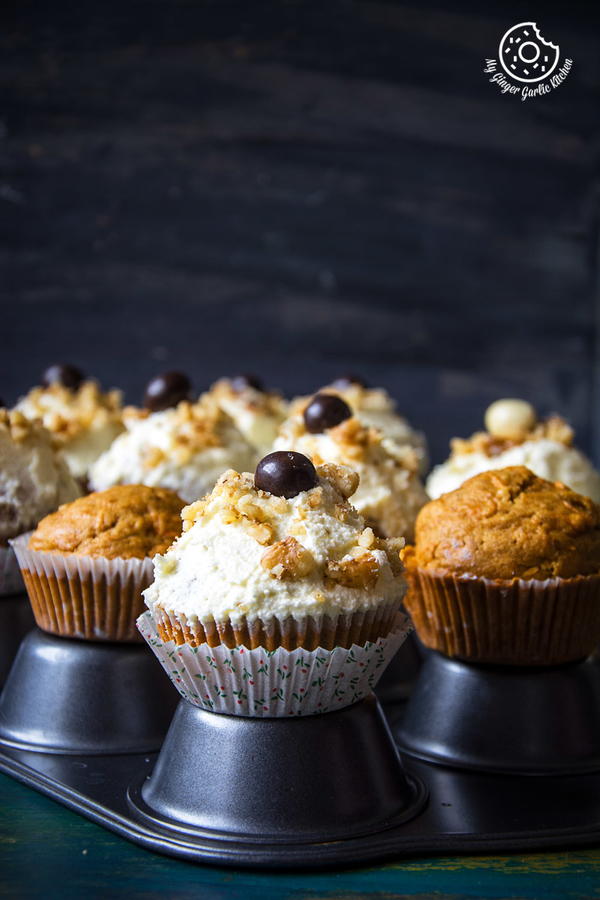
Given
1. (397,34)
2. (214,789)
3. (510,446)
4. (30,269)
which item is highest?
(397,34)

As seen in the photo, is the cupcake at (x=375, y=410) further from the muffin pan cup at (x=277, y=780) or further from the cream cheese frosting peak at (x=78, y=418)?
the muffin pan cup at (x=277, y=780)

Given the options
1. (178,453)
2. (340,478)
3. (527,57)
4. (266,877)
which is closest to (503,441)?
(178,453)

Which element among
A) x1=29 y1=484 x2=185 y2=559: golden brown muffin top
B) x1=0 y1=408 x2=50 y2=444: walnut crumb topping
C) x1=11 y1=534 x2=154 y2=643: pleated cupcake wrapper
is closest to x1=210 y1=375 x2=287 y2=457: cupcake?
x1=0 y1=408 x2=50 y2=444: walnut crumb topping

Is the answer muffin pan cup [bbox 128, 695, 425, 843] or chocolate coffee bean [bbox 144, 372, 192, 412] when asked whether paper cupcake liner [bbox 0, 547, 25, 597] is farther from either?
muffin pan cup [bbox 128, 695, 425, 843]

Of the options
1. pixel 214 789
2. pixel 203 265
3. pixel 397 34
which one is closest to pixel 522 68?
pixel 214 789

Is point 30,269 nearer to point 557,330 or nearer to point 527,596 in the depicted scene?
point 557,330

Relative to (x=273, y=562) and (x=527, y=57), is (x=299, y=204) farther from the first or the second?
(x=273, y=562)

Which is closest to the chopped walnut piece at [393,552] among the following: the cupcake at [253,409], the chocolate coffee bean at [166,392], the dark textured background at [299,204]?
the chocolate coffee bean at [166,392]
